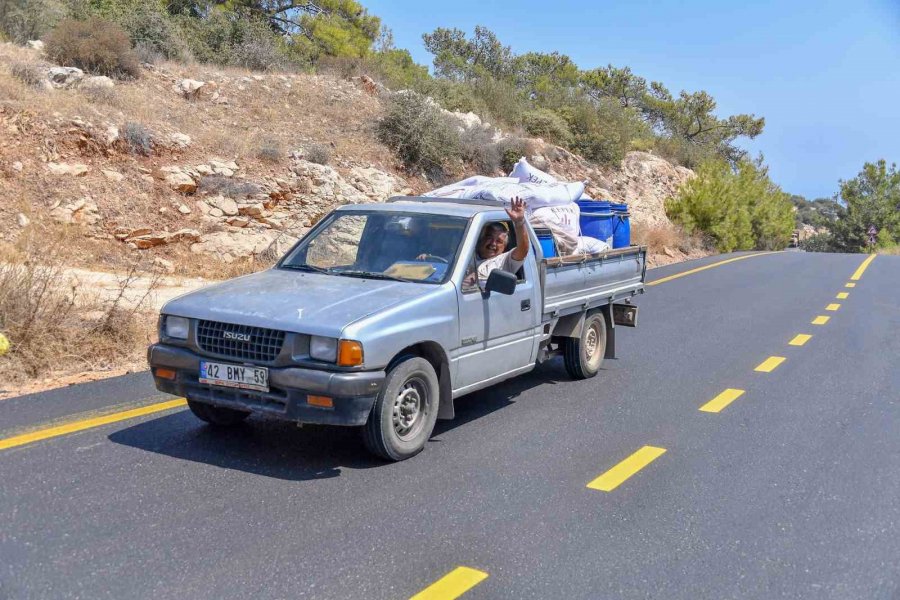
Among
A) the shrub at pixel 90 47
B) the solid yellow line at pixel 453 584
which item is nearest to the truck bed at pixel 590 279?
the solid yellow line at pixel 453 584

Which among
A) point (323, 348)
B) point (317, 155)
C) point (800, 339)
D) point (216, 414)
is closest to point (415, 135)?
point (317, 155)

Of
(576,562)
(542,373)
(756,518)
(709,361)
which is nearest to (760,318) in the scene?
(709,361)

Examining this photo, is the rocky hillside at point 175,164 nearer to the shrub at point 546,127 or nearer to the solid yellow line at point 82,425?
the solid yellow line at point 82,425

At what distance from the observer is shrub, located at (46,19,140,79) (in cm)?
1934

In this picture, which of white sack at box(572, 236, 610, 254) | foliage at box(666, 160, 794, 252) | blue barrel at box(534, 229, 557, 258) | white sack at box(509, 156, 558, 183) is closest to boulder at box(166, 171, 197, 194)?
white sack at box(509, 156, 558, 183)

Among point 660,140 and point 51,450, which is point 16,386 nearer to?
point 51,450

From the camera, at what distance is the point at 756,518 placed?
201 inches

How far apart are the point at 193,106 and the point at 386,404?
16.3m

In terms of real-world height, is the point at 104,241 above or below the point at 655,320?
above

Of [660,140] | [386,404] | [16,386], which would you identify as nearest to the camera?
[386,404]

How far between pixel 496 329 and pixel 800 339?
6183 millimetres

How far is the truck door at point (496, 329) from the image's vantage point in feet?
21.5

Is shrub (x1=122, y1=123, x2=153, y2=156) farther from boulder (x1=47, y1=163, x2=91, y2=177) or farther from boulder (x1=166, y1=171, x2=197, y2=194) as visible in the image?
boulder (x1=47, y1=163, x2=91, y2=177)

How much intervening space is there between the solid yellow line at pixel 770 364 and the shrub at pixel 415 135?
13.8m
